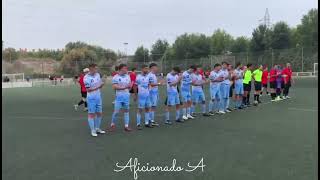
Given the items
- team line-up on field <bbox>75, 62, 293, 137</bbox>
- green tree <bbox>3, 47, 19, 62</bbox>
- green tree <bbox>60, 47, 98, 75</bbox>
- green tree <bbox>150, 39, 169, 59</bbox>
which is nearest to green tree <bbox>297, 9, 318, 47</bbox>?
green tree <bbox>150, 39, 169, 59</bbox>

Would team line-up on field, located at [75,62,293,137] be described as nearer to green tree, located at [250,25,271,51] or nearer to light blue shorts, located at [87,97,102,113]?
light blue shorts, located at [87,97,102,113]

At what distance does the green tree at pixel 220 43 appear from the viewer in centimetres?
8125

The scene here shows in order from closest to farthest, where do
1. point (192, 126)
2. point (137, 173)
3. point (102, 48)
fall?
point (137, 173)
point (192, 126)
point (102, 48)

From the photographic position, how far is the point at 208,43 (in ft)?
270

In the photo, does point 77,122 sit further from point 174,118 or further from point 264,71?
point 264,71

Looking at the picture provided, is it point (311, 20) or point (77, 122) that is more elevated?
point (311, 20)

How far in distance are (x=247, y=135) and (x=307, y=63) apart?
1708 inches

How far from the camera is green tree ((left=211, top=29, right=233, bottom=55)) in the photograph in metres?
81.2

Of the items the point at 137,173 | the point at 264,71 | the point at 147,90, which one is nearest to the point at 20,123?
the point at 147,90

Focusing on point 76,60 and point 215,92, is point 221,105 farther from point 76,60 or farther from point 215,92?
point 76,60

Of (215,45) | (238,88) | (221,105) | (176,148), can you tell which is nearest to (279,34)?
(215,45)

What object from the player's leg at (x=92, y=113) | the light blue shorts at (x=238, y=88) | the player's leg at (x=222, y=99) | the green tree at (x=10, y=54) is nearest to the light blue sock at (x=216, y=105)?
the player's leg at (x=222, y=99)

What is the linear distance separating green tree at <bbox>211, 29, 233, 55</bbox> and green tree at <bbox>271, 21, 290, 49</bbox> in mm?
12182

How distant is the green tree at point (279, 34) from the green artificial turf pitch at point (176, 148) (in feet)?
179
